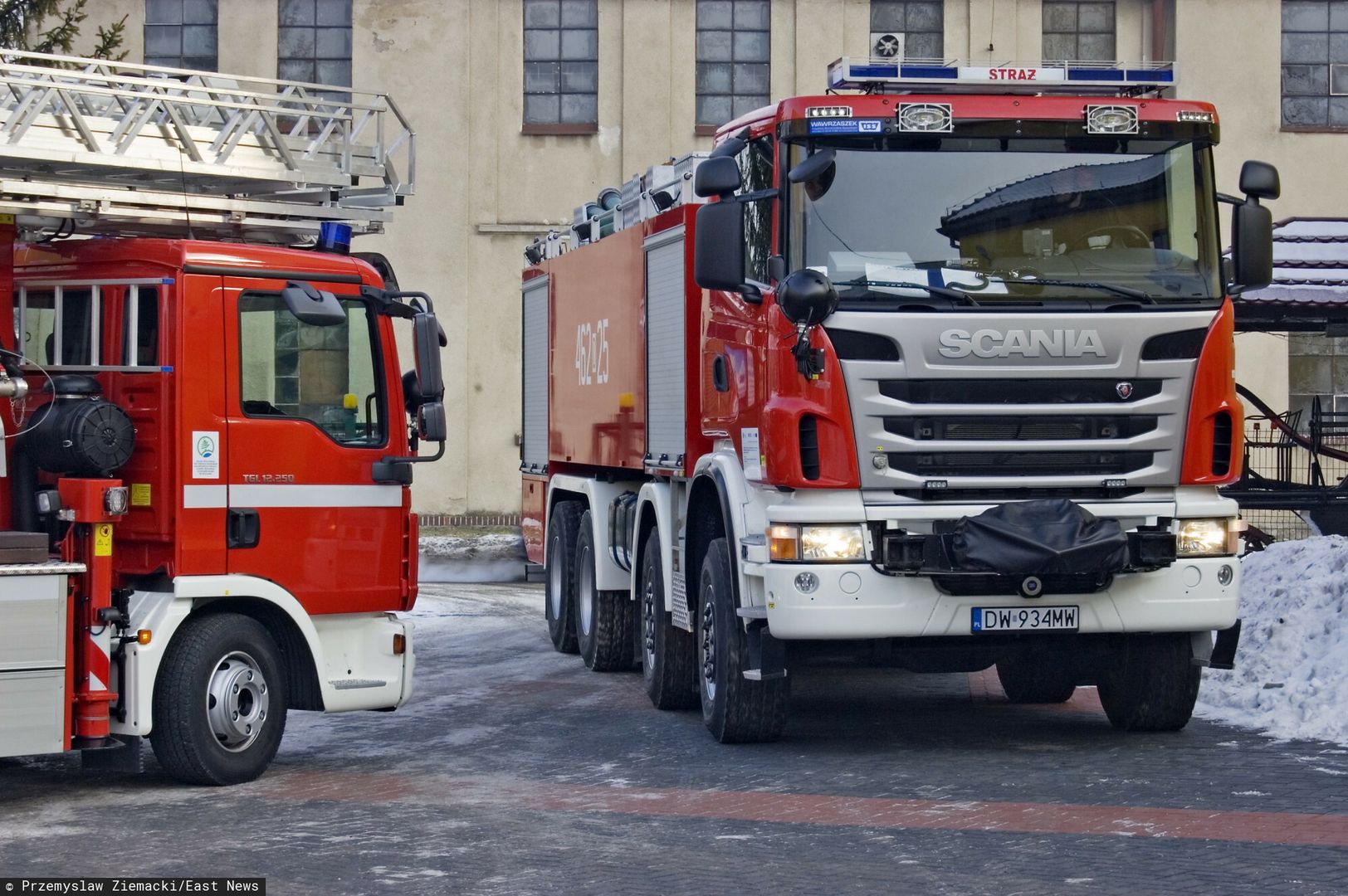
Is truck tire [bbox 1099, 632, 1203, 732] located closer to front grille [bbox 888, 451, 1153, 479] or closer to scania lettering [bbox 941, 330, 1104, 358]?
front grille [bbox 888, 451, 1153, 479]

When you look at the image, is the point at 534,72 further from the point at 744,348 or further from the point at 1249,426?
the point at 744,348

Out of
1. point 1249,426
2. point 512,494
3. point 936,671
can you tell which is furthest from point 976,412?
point 512,494

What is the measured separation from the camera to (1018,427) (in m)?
9.90

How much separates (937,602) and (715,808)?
1729 mm

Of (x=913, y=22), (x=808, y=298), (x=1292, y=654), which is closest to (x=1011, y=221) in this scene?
(x=808, y=298)

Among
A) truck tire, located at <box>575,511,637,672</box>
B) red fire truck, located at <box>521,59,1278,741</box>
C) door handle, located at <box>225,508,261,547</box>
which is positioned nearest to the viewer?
door handle, located at <box>225,508,261,547</box>

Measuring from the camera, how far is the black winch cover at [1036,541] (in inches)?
384

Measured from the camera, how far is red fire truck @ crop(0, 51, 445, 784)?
909 centimetres

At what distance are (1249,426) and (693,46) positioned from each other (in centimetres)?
1034

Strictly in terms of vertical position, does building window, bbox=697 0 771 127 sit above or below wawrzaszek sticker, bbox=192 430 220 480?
above

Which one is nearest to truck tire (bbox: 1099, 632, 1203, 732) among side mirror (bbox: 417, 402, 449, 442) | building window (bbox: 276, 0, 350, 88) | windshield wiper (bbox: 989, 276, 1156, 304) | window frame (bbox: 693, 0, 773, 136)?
windshield wiper (bbox: 989, 276, 1156, 304)

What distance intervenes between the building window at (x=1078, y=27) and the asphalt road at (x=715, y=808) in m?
17.6

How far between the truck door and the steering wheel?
370 cm

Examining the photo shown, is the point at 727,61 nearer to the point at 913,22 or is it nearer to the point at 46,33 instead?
the point at 913,22
